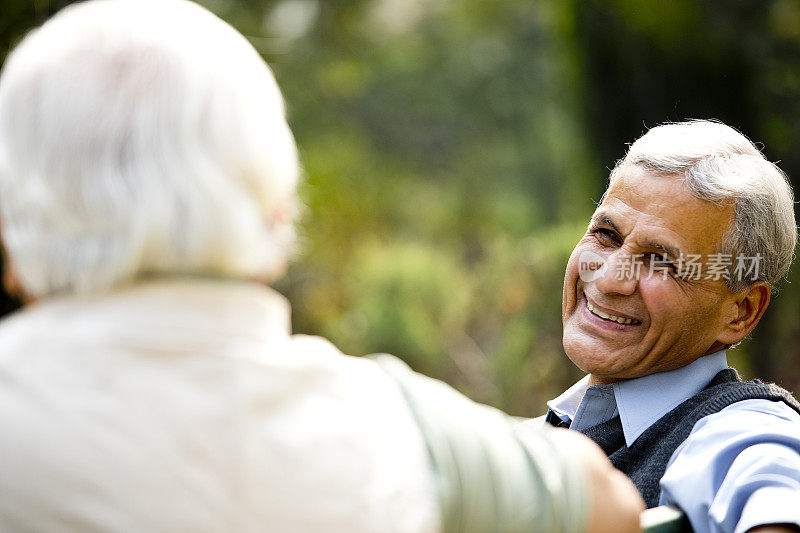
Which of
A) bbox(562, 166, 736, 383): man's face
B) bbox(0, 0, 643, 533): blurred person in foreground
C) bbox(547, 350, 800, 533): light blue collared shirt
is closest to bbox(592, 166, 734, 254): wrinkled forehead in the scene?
bbox(562, 166, 736, 383): man's face

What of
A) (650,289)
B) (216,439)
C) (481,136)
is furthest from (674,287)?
(481,136)

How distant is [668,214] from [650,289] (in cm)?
18

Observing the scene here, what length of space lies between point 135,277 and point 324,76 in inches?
481

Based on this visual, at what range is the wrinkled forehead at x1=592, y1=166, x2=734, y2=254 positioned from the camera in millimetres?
1872

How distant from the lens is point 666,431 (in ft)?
5.94

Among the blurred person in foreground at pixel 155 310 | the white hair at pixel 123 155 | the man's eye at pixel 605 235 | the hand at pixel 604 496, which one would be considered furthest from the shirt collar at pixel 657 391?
the white hair at pixel 123 155

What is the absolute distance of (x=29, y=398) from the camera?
997 mm

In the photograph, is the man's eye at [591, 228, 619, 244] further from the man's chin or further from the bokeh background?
the bokeh background

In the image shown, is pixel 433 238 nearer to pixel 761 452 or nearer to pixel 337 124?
pixel 337 124

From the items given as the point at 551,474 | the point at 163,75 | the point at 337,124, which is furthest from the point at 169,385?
the point at 337,124

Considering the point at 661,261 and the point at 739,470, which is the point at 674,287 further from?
the point at 739,470

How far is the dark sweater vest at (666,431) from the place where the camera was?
5.57ft

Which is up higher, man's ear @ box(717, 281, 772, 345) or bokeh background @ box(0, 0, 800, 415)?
man's ear @ box(717, 281, 772, 345)

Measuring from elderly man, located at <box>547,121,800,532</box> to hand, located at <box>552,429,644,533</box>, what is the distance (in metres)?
0.54
